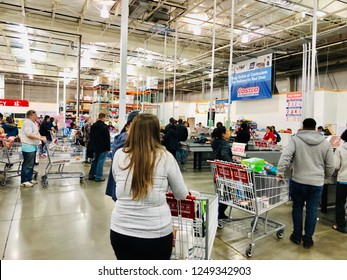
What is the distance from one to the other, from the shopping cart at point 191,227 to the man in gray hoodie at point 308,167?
1689 mm

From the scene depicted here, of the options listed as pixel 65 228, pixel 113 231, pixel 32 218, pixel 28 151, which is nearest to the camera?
pixel 113 231

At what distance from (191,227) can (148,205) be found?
0.57 metres

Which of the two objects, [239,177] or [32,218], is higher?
[239,177]

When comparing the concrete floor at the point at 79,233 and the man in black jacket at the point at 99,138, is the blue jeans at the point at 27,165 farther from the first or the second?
the man in black jacket at the point at 99,138

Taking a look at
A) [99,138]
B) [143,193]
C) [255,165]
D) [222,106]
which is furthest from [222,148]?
[222,106]

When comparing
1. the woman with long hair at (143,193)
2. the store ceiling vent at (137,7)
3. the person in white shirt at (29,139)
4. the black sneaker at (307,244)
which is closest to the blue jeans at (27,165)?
the person in white shirt at (29,139)

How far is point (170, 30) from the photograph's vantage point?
34.9 feet

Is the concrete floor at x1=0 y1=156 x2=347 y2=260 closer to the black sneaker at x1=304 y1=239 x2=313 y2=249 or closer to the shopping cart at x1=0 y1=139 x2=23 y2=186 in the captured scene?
the black sneaker at x1=304 y1=239 x2=313 y2=249

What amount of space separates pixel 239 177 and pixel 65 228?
7.98 feet

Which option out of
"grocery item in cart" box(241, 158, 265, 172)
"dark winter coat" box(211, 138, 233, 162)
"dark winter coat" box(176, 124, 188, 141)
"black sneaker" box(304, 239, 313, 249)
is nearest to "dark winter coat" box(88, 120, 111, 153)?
"dark winter coat" box(176, 124, 188, 141)

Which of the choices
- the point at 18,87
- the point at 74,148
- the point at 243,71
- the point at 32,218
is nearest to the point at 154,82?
the point at 243,71

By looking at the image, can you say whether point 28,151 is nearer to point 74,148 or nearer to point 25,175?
point 25,175

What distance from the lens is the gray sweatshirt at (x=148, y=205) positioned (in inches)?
60.3

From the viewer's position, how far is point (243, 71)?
13008mm
